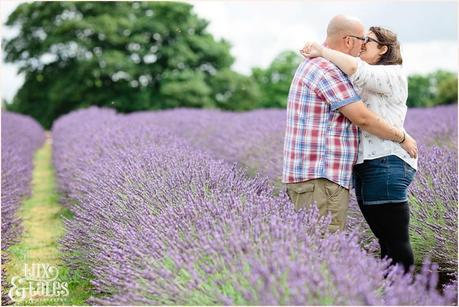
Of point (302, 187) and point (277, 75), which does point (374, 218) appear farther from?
point (277, 75)

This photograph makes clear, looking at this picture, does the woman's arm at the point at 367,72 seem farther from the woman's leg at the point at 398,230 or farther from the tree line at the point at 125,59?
the tree line at the point at 125,59

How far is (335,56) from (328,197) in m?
0.59

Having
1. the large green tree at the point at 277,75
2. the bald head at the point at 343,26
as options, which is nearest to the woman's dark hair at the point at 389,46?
the bald head at the point at 343,26

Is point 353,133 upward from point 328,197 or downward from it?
upward

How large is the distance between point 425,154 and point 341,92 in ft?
5.46

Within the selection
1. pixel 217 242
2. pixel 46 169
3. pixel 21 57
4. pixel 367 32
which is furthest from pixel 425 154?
pixel 21 57

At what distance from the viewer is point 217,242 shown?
6.92 feet

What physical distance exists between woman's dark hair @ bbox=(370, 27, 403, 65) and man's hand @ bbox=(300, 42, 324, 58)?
27 cm

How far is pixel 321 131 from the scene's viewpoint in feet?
8.59

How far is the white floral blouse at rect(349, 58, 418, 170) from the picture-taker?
2543 mm

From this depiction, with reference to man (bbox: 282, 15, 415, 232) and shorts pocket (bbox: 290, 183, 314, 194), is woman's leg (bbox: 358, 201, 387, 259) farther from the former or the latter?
shorts pocket (bbox: 290, 183, 314, 194)

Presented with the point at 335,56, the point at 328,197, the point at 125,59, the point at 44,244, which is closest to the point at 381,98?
the point at 335,56

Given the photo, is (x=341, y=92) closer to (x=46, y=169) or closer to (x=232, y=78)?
(x=46, y=169)

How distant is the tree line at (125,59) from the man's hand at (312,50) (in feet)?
57.6
